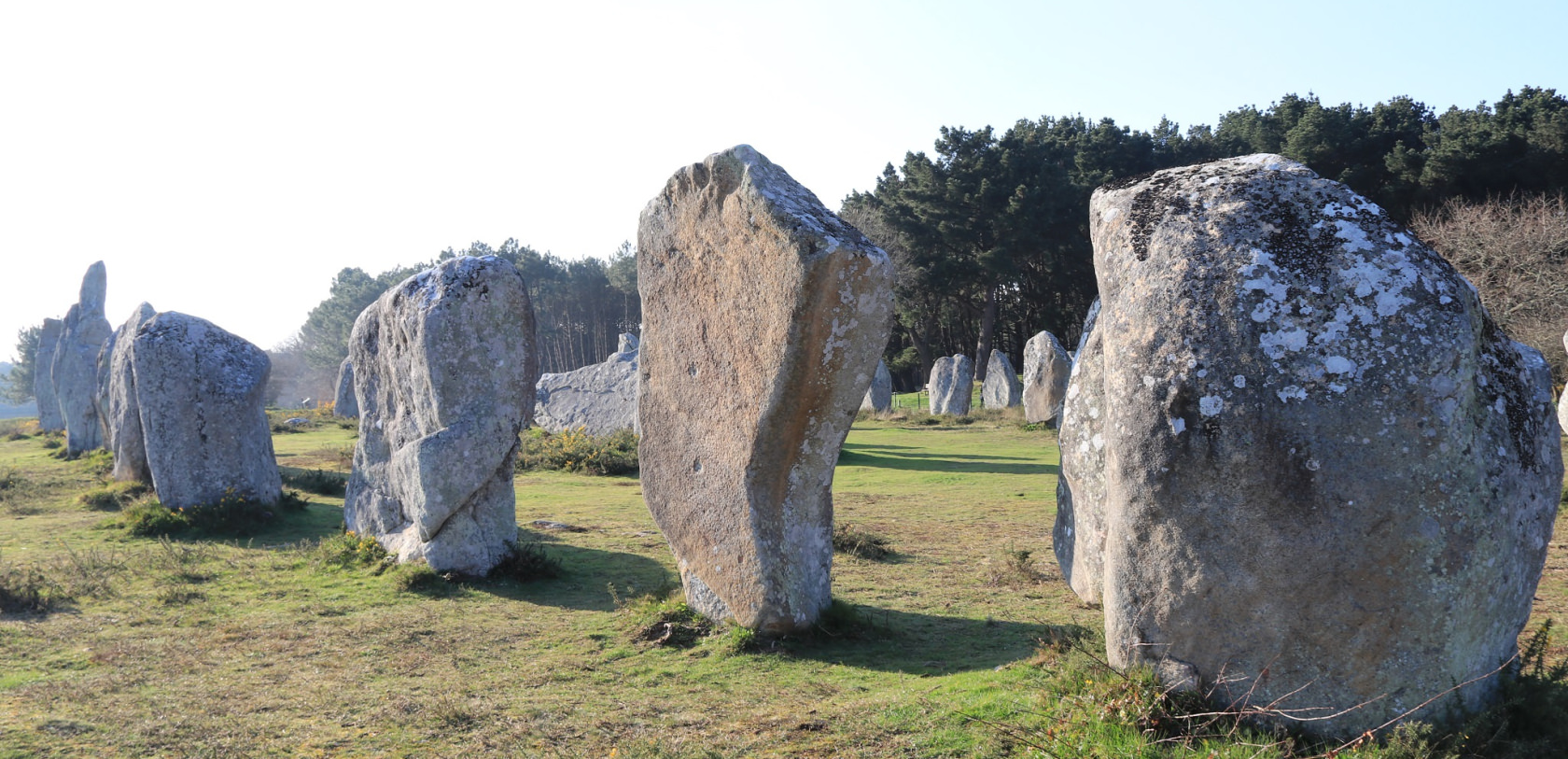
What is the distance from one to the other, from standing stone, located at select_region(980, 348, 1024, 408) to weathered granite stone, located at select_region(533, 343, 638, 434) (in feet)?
35.8

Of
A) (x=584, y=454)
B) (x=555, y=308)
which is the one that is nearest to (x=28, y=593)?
(x=584, y=454)

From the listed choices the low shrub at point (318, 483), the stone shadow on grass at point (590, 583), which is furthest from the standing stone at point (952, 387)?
the stone shadow on grass at point (590, 583)

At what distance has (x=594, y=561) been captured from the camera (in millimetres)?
9086

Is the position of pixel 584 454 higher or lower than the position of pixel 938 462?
higher

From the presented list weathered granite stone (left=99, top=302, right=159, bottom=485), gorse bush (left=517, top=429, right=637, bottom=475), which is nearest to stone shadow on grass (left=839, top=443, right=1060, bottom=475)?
gorse bush (left=517, top=429, right=637, bottom=475)

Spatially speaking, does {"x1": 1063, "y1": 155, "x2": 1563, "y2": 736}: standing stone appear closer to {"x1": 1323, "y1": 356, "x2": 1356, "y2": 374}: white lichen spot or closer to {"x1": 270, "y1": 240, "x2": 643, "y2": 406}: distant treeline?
{"x1": 1323, "y1": 356, "x2": 1356, "y2": 374}: white lichen spot

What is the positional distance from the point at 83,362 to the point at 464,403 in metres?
17.0

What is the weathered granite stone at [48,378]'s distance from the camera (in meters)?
26.3

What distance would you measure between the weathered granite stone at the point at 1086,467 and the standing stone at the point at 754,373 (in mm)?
1133

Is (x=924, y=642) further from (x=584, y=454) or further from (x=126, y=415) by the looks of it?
(x=126, y=415)

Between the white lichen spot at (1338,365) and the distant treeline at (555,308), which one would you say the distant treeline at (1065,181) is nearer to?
the distant treeline at (555,308)

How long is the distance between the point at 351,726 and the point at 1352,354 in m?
4.67

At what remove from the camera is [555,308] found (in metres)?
64.4

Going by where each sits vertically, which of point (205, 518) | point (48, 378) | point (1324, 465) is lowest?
point (205, 518)
